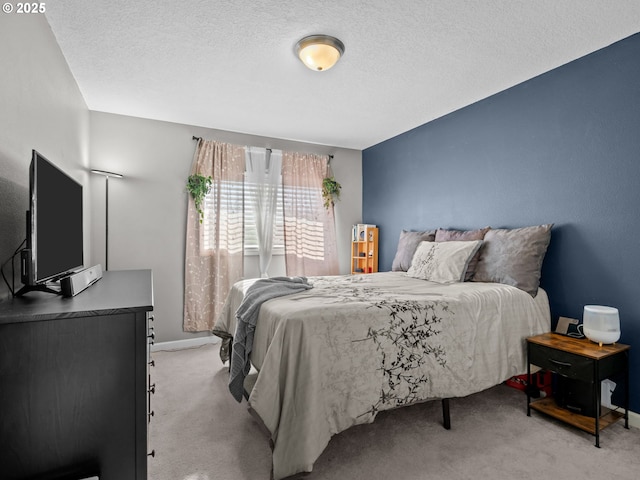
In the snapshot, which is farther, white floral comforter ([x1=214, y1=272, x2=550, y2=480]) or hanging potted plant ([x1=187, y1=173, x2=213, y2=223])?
hanging potted plant ([x1=187, y1=173, x2=213, y2=223])

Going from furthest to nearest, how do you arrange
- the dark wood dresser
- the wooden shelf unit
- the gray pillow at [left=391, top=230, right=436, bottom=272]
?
the wooden shelf unit, the gray pillow at [left=391, top=230, right=436, bottom=272], the dark wood dresser

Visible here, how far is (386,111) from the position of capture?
3529 millimetres

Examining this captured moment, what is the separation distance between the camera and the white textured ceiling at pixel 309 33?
6.49 ft

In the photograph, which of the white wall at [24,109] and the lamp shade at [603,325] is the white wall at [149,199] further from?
the lamp shade at [603,325]

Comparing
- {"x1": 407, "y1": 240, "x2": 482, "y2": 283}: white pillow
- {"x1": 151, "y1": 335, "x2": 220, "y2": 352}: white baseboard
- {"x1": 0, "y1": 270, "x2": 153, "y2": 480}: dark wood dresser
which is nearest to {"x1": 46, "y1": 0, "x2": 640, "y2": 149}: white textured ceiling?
{"x1": 407, "y1": 240, "x2": 482, "y2": 283}: white pillow

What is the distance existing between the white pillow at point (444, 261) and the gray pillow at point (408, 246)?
342mm

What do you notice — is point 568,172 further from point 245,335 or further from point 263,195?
point 263,195

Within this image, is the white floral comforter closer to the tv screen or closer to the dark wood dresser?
the dark wood dresser

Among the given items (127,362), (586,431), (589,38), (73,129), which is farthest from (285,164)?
(586,431)

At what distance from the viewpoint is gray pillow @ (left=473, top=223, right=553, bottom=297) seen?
8.47ft

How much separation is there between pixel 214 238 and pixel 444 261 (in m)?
2.53

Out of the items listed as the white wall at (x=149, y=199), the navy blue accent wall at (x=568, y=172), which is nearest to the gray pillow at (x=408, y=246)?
the navy blue accent wall at (x=568, y=172)

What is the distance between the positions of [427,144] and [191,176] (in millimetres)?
2705

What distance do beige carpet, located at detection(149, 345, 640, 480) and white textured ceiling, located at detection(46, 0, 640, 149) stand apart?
2.53 m
